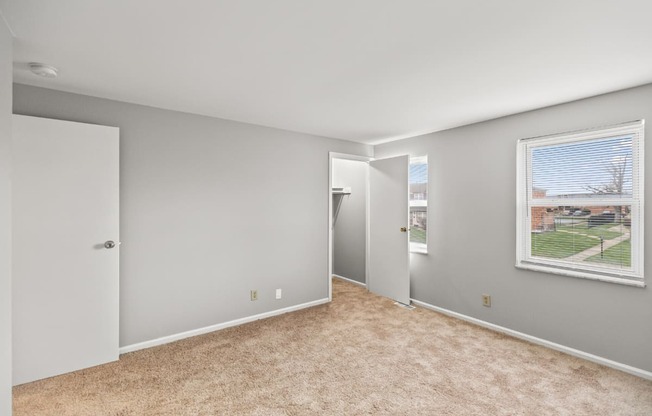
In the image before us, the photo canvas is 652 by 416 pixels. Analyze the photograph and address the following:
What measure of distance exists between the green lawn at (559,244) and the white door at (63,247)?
13.1 ft

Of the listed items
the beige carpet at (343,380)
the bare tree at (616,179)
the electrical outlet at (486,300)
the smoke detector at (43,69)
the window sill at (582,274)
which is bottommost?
the beige carpet at (343,380)

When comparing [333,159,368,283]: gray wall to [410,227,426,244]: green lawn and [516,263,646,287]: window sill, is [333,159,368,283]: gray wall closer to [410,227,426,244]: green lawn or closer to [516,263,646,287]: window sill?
[410,227,426,244]: green lawn

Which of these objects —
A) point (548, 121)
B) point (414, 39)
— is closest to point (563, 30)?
point (414, 39)

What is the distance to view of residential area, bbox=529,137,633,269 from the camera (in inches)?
103

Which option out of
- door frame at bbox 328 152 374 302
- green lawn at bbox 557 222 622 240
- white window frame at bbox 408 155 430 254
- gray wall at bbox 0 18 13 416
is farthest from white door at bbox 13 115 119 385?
green lawn at bbox 557 222 622 240

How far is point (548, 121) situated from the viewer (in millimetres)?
2994

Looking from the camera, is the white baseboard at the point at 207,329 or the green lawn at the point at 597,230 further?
the white baseboard at the point at 207,329

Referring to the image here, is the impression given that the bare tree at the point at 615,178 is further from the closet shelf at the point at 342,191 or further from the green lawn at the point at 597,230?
the closet shelf at the point at 342,191

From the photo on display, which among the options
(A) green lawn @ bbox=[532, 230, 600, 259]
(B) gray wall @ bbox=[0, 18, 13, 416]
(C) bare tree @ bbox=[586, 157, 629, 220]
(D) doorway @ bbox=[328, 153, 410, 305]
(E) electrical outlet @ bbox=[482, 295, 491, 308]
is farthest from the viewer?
(D) doorway @ bbox=[328, 153, 410, 305]

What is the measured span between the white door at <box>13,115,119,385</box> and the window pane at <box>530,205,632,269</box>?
13.1ft

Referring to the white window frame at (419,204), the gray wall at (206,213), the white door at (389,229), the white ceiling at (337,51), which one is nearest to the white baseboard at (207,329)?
the gray wall at (206,213)

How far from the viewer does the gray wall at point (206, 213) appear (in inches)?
114

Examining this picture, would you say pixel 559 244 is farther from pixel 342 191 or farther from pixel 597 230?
pixel 342 191

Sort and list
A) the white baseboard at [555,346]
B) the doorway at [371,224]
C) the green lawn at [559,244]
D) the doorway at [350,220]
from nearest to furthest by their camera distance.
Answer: the white baseboard at [555,346] < the green lawn at [559,244] < the doorway at [371,224] < the doorway at [350,220]
